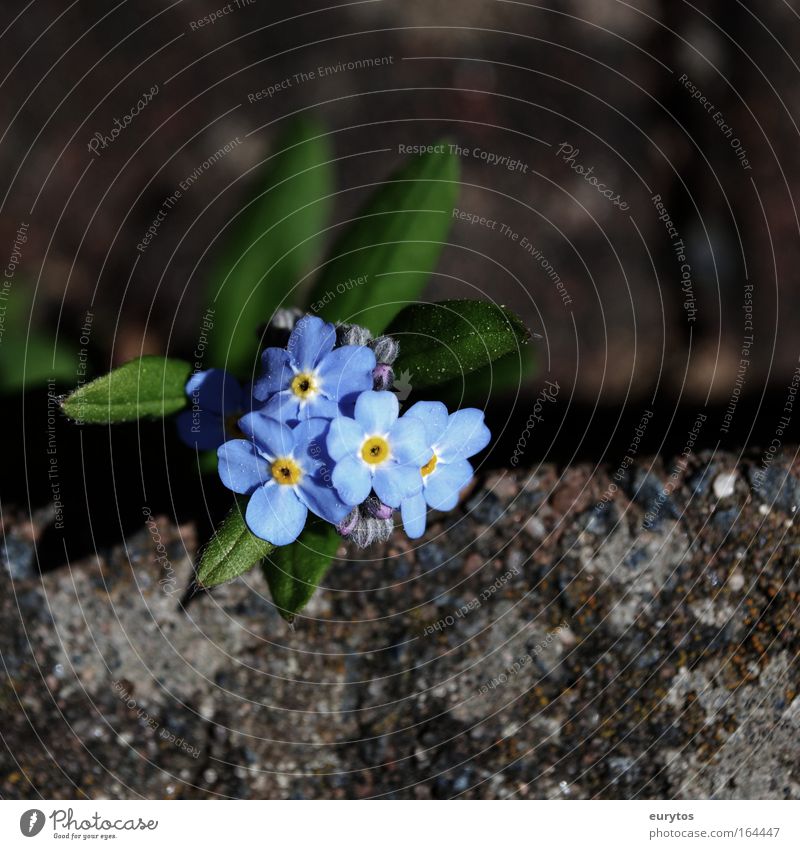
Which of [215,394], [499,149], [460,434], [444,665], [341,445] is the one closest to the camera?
[341,445]

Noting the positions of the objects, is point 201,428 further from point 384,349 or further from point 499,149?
point 499,149

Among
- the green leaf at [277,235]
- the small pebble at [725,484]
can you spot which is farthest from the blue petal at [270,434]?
the small pebble at [725,484]

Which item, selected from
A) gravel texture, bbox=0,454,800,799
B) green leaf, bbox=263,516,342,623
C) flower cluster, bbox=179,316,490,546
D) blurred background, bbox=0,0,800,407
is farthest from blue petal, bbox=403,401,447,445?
blurred background, bbox=0,0,800,407

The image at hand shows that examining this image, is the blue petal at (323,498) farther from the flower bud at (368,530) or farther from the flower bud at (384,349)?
the flower bud at (384,349)

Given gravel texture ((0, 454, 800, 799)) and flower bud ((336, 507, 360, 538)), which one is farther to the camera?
gravel texture ((0, 454, 800, 799))

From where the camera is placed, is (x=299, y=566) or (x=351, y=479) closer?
(x=351, y=479)

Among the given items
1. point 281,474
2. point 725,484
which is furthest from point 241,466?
point 725,484

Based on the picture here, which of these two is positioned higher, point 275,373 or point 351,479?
point 275,373

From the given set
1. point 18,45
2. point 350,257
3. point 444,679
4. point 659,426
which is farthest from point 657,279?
point 18,45

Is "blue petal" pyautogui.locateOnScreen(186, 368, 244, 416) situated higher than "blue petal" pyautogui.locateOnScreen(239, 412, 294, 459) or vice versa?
"blue petal" pyautogui.locateOnScreen(186, 368, 244, 416)

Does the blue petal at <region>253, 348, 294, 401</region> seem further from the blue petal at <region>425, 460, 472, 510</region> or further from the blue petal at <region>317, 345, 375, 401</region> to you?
the blue petal at <region>425, 460, 472, 510</region>
